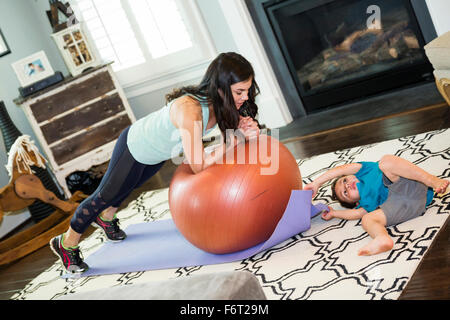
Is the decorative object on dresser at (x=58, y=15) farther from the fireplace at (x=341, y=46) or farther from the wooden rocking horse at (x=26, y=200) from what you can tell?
the fireplace at (x=341, y=46)

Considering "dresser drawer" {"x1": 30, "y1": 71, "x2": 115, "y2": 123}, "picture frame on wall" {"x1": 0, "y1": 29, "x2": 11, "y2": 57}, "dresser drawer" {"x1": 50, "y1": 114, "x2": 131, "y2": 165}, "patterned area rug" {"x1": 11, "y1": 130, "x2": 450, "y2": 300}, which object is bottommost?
"patterned area rug" {"x1": 11, "y1": 130, "x2": 450, "y2": 300}

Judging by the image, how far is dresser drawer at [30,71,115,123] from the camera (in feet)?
14.8

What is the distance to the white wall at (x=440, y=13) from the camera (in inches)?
135

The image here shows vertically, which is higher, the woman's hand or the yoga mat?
the woman's hand

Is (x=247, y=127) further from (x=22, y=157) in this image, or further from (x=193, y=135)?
(x=22, y=157)

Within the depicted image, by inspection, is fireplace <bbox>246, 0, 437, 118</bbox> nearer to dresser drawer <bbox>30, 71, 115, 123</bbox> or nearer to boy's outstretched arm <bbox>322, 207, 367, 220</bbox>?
dresser drawer <bbox>30, 71, 115, 123</bbox>

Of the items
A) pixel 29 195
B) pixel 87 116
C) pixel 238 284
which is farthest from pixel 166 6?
pixel 238 284

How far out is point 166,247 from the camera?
2.93 meters

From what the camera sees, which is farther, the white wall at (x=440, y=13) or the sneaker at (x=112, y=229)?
the white wall at (x=440, y=13)

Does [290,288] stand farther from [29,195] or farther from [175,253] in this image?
[29,195]

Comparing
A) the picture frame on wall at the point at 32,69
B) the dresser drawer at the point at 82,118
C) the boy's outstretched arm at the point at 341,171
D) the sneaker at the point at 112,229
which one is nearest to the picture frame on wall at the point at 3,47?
the picture frame on wall at the point at 32,69

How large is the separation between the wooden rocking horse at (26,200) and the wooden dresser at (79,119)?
1.04 ft

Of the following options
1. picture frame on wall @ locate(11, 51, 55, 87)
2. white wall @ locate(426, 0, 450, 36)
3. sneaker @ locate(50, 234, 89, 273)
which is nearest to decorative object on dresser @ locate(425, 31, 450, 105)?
white wall @ locate(426, 0, 450, 36)

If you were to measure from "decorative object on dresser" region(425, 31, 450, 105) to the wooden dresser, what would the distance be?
2662 millimetres
